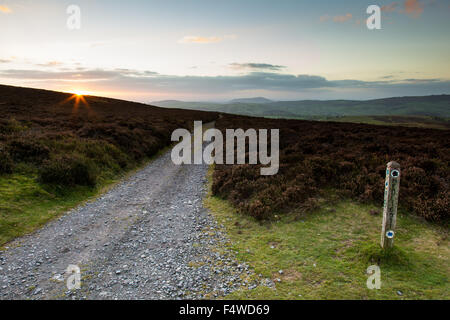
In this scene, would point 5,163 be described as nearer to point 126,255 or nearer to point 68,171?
point 68,171

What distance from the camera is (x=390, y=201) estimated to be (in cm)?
679

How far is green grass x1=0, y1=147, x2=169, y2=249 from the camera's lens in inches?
370

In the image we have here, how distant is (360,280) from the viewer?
633 cm

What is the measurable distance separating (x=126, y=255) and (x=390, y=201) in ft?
26.0

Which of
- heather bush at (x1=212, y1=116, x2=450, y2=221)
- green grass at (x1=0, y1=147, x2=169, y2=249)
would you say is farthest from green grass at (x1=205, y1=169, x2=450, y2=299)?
green grass at (x1=0, y1=147, x2=169, y2=249)

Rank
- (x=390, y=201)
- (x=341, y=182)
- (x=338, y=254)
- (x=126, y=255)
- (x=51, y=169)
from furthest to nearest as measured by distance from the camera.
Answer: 1. (x=51, y=169)
2. (x=341, y=182)
3. (x=126, y=255)
4. (x=338, y=254)
5. (x=390, y=201)

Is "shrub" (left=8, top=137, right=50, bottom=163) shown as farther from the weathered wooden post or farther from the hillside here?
the weathered wooden post

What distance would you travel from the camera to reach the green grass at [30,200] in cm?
940

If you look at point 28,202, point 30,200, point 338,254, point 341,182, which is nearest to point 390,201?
point 338,254

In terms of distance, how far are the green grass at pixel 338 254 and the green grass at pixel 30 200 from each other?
7308 millimetres

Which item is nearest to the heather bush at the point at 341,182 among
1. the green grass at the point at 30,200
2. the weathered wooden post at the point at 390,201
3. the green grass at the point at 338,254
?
the green grass at the point at 338,254

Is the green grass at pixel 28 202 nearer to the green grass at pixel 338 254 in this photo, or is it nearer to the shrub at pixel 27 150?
the shrub at pixel 27 150
